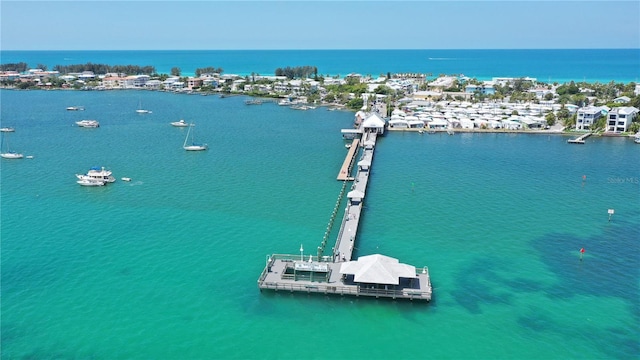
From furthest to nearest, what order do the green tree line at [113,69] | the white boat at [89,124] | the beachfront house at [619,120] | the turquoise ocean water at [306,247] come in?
the green tree line at [113,69]
the white boat at [89,124]
the beachfront house at [619,120]
the turquoise ocean water at [306,247]

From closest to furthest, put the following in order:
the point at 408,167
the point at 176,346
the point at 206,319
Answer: the point at 176,346, the point at 206,319, the point at 408,167

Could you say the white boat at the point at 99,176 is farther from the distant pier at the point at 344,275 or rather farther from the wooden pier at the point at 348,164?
the distant pier at the point at 344,275

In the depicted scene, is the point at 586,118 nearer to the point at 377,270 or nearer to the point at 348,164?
the point at 348,164

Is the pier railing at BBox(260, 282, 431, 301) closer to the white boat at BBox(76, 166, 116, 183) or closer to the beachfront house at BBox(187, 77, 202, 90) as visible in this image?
the white boat at BBox(76, 166, 116, 183)

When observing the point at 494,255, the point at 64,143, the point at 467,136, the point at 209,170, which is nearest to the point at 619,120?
the point at 467,136

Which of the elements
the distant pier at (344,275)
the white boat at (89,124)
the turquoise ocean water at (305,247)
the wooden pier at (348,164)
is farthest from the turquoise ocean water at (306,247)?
the white boat at (89,124)

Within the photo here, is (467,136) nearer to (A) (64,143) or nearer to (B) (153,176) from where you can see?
(B) (153,176)

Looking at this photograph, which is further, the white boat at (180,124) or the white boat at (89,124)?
the white boat at (180,124)
